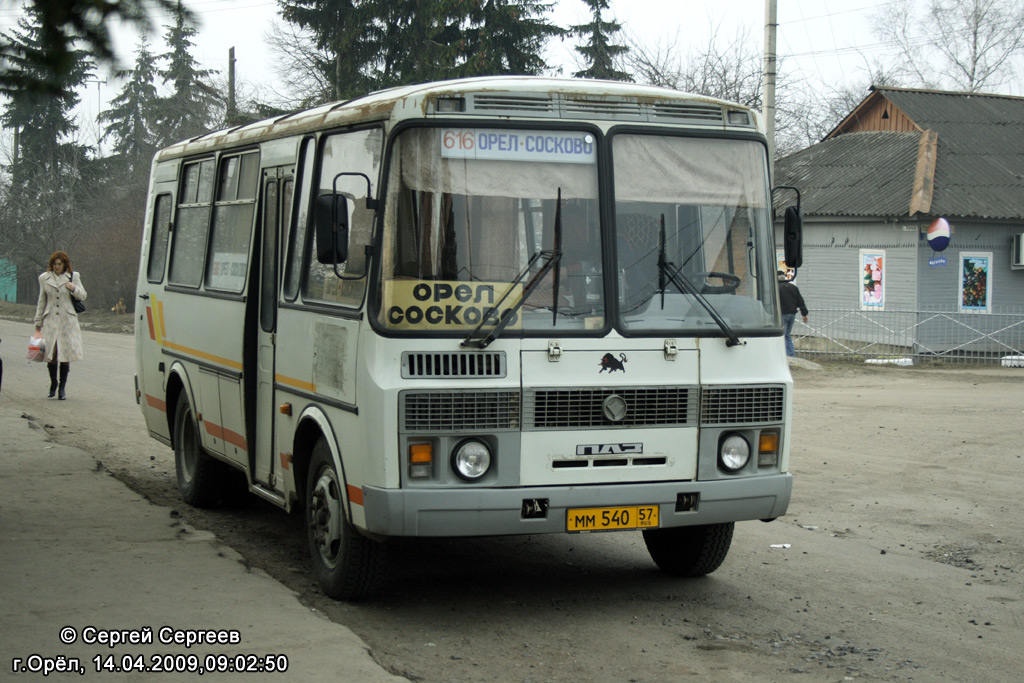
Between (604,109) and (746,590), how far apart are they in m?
2.88

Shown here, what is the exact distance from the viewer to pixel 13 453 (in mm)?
11289

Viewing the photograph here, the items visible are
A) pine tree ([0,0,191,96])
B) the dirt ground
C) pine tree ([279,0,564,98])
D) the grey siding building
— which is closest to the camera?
pine tree ([0,0,191,96])

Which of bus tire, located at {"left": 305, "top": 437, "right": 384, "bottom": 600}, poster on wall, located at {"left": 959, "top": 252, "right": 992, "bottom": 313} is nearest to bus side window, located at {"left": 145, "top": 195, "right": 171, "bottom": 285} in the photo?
bus tire, located at {"left": 305, "top": 437, "right": 384, "bottom": 600}

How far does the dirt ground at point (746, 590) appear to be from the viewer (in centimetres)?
564

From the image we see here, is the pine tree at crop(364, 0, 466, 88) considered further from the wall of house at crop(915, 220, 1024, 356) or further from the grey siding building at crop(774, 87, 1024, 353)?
the wall of house at crop(915, 220, 1024, 356)

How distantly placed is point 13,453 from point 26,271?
41.9 metres

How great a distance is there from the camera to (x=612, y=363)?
246 inches

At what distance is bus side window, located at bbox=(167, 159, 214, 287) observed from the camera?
29.9ft

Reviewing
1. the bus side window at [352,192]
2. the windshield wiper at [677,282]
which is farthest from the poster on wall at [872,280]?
the bus side window at [352,192]

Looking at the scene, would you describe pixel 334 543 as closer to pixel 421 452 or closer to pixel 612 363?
pixel 421 452

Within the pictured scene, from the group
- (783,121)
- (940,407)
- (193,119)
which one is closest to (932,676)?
(940,407)

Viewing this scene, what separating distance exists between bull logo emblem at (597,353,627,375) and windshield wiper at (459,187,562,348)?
32 centimetres

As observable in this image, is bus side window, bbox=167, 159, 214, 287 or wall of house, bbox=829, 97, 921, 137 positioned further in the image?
wall of house, bbox=829, 97, 921, 137

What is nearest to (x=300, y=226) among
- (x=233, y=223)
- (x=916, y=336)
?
(x=233, y=223)
